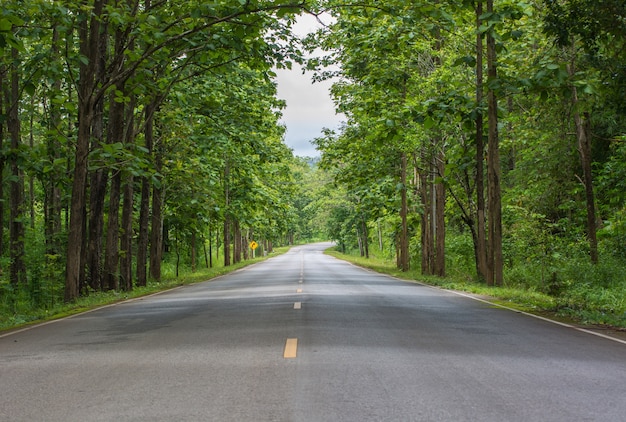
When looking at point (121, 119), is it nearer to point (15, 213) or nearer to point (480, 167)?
point (15, 213)

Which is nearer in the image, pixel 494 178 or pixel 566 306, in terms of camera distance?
pixel 566 306

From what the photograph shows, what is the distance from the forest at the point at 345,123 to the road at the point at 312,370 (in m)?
4.09

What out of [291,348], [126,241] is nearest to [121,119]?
[126,241]

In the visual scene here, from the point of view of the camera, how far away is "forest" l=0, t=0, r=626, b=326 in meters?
14.1

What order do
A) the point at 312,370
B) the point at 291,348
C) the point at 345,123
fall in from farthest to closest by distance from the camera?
the point at 345,123 < the point at 291,348 < the point at 312,370

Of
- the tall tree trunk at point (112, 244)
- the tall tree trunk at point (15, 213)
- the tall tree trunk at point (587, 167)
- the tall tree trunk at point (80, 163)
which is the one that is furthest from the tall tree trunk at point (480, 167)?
the tall tree trunk at point (15, 213)

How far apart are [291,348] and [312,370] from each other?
53.8 inches

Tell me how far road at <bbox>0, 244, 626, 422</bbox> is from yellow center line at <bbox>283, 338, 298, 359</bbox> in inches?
1.4

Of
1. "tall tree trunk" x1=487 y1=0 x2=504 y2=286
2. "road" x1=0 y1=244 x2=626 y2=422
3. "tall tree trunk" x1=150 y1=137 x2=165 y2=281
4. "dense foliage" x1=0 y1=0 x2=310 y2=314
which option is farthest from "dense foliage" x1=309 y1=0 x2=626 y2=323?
"tall tree trunk" x1=150 y1=137 x2=165 y2=281

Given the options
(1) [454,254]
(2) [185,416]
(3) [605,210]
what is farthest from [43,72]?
(1) [454,254]

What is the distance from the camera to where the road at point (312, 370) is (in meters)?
5.34

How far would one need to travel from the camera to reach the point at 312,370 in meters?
6.84

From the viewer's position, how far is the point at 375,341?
352 inches

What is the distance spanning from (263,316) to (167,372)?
205 inches
